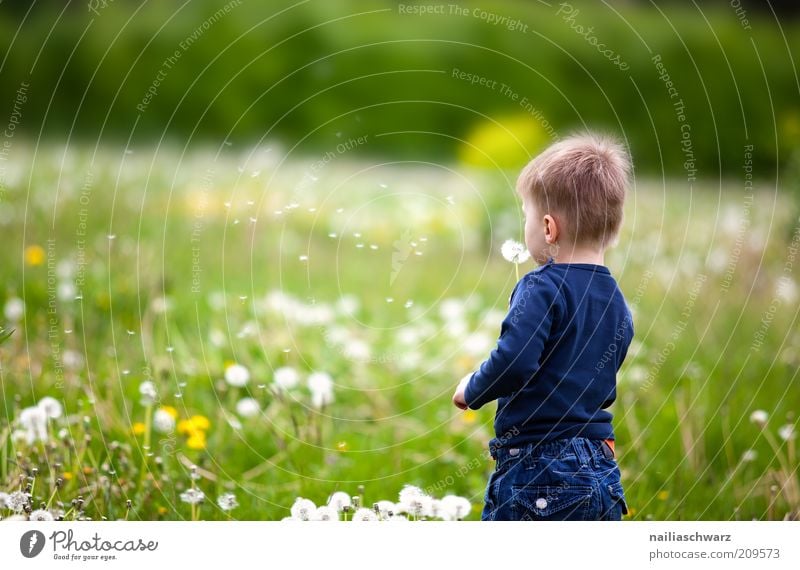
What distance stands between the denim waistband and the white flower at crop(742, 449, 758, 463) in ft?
2.96

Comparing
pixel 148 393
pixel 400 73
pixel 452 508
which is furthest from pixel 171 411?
pixel 400 73

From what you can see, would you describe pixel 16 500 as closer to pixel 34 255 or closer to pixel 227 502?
pixel 227 502

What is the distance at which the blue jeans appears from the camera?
61.6 inches

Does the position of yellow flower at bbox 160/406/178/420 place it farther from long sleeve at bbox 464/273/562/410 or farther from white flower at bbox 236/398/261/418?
long sleeve at bbox 464/273/562/410

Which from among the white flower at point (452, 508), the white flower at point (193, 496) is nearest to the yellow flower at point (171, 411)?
the white flower at point (193, 496)

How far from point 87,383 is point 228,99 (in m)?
4.89

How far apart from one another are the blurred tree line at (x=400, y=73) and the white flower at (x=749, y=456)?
407 cm

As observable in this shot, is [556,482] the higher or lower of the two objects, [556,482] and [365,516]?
the higher

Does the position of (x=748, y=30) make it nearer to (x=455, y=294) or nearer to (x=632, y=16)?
(x=632, y=16)

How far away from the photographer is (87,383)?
8.05 feet

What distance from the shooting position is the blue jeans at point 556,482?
1.57m

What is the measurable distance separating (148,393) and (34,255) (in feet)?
4.91

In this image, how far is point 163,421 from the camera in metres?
2.19
